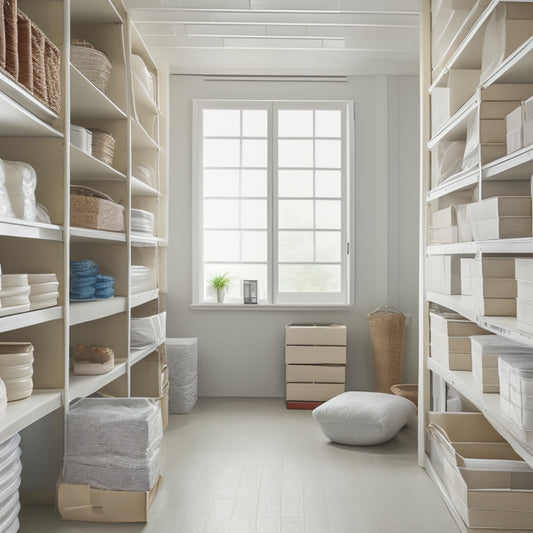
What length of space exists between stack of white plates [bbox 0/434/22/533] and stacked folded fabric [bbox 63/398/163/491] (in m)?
0.30

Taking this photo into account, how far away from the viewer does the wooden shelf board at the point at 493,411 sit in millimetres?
2084

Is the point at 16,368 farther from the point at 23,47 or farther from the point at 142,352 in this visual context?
the point at 142,352

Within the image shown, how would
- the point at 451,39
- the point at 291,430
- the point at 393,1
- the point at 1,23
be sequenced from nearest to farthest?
1. the point at 1,23
2. the point at 451,39
3. the point at 393,1
4. the point at 291,430

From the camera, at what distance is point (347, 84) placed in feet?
18.6

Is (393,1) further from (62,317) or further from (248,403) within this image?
(248,403)

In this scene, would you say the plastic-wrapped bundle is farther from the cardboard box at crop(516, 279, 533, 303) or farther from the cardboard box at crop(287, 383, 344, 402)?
the cardboard box at crop(516, 279, 533, 303)

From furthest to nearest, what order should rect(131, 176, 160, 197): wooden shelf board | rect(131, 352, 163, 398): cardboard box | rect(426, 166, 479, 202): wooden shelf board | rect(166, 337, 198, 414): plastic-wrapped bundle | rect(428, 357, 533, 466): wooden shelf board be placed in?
rect(166, 337, 198, 414): plastic-wrapped bundle < rect(131, 352, 163, 398): cardboard box < rect(131, 176, 160, 197): wooden shelf board < rect(426, 166, 479, 202): wooden shelf board < rect(428, 357, 533, 466): wooden shelf board

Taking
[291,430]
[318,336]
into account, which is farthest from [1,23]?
[318,336]

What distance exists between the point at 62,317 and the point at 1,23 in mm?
1275

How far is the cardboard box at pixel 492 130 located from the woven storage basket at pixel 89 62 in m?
2.07

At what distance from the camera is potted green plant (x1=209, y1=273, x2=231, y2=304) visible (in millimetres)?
5598

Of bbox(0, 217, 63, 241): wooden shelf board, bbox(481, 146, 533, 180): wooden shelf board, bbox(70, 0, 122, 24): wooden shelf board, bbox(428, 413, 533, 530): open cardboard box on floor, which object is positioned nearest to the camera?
bbox(481, 146, 533, 180): wooden shelf board

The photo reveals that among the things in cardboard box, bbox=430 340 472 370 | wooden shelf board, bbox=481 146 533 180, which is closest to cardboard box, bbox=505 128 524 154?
wooden shelf board, bbox=481 146 533 180

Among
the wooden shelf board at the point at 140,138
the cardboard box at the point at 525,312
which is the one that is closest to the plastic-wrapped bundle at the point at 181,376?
the wooden shelf board at the point at 140,138
